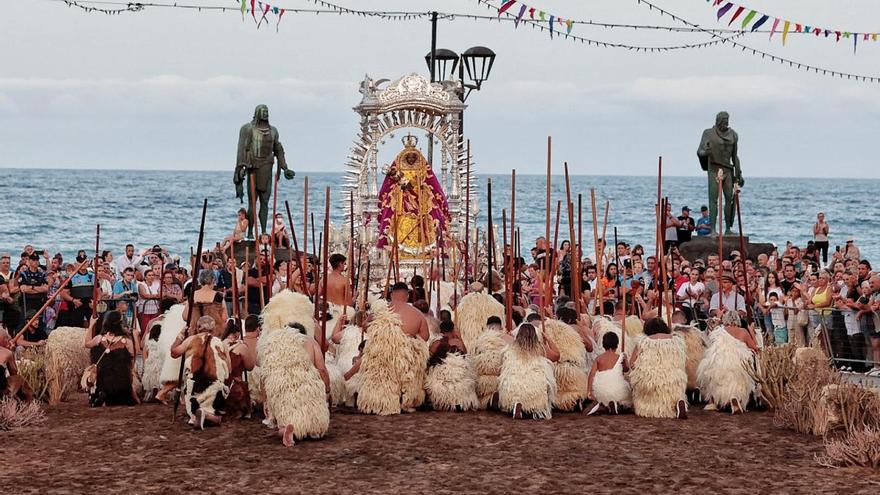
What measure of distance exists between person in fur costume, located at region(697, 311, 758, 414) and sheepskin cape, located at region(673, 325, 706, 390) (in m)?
0.22

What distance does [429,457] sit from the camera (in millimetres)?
11031

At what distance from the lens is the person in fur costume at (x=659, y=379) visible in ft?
42.1

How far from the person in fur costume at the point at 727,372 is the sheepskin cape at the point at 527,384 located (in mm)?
1503

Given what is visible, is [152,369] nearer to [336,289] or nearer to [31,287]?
[336,289]

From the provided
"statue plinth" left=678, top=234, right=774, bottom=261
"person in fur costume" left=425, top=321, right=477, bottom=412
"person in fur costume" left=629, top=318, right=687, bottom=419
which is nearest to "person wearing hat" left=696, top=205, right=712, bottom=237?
"statue plinth" left=678, top=234, right=774, bottom=261

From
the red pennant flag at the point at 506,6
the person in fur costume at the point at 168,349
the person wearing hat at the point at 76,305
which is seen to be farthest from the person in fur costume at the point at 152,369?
the red pennant flag at the point at 506,6

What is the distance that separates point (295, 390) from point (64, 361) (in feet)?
12.0

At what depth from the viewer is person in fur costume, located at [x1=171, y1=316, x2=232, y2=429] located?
40.3 ft

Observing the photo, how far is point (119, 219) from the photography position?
201 feet

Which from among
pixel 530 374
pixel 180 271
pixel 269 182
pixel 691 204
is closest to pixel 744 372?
pixel 530 374

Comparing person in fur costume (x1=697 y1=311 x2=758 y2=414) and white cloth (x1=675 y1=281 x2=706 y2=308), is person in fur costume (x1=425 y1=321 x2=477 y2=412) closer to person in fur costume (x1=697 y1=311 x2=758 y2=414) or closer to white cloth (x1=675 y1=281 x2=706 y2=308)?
person in fur costume (x1=697 y1=311 x2=758 y2=414)

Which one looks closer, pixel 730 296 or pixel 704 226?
pixel 730 296

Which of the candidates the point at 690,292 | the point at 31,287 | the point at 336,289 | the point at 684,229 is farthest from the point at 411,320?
the point at 684,229

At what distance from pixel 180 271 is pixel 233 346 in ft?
21.2
